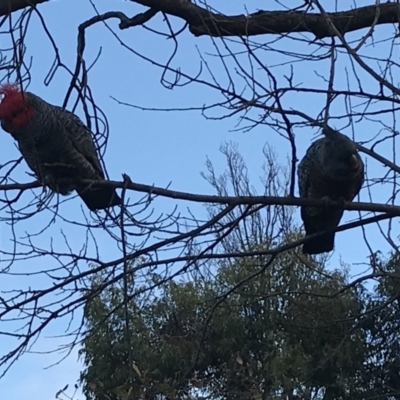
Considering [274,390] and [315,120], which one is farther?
[274,390]

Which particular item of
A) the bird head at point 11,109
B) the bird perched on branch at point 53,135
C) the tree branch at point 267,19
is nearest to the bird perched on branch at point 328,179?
the tree branch at point 267,19

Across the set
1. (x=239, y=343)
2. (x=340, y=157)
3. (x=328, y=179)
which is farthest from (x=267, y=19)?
(x=239, y=343)

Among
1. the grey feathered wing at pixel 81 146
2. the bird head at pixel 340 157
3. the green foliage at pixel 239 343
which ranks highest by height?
the green foliage at pixel 239 343

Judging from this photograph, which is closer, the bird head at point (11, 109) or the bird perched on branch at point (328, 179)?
the bird perched on branch at point (328, 179)

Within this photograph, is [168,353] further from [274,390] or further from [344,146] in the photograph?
[344,146]

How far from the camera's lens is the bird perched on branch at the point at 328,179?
3.92 meters

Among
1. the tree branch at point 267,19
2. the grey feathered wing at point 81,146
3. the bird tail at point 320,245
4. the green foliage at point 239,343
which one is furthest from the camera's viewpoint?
the green foliage at point 239,343

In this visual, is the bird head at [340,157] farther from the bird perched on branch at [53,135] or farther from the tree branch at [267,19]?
the bird perched on branch at [53,135]

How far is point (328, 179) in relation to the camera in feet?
13.6

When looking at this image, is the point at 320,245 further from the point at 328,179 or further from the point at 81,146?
the point at 81,146

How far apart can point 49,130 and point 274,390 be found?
16.4ft

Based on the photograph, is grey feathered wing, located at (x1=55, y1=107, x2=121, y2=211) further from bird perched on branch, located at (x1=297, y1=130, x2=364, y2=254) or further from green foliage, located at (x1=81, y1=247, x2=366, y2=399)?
green foliage, located at (x1=81, y1=247, x2=366, y2=399)

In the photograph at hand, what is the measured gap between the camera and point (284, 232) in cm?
415

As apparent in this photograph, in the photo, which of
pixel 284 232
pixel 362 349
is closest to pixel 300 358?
pixel 362 349
